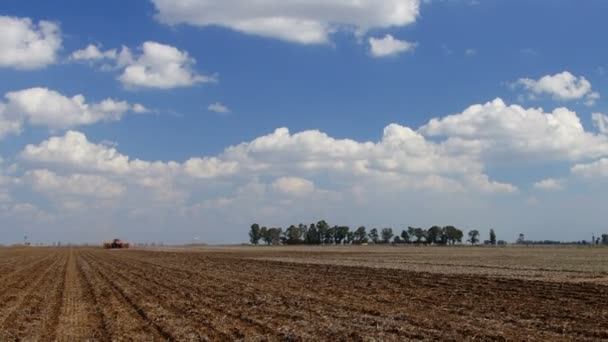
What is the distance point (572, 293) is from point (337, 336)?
13269 mm

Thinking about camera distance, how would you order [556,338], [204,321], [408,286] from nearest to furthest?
1. [556,338]
2. [204,321]
3. [408,286]

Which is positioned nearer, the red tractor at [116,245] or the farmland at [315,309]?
the farmland at [315,309]

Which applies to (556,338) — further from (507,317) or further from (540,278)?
(540,278)

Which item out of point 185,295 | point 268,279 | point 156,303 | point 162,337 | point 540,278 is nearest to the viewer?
point 162,337

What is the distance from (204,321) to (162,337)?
2517 mm

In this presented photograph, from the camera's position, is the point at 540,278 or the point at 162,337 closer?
the point at 162,337

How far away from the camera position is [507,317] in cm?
1866

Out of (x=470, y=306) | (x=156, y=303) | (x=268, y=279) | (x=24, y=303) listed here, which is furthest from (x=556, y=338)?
(x=268, y=279)

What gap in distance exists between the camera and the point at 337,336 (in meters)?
15.6

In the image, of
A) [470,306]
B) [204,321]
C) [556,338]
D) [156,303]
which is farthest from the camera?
[156,303]

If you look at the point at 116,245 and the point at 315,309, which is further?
the point at 116,245

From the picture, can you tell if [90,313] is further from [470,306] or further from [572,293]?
[572,293]

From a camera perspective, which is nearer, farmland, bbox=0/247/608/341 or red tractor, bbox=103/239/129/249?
farmland, bbox=0/247/608/341

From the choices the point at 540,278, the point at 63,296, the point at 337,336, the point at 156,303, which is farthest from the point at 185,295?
the point at 540,278
